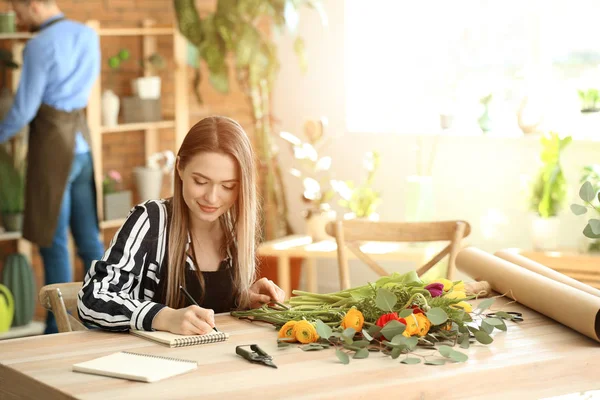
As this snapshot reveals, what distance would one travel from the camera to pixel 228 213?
8.25 feet

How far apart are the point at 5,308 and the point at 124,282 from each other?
2.69 meters

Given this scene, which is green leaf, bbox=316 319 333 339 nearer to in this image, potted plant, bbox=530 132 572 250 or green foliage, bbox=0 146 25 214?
potted plant, bbox=530 132 572 250

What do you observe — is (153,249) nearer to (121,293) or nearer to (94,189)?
(121,293)

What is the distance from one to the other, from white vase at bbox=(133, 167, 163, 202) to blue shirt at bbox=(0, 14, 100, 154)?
705 millimetres

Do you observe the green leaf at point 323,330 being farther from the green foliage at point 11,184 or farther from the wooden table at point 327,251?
the green foliage at point 11,184

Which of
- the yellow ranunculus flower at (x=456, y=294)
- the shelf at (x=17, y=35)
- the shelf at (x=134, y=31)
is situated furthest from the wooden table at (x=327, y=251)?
the yellow ranunculus flower at (x=456, y=294)

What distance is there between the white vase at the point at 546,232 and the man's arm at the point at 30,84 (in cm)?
234

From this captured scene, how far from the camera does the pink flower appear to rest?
2.23m

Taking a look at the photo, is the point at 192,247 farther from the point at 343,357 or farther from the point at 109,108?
the point at 109,108

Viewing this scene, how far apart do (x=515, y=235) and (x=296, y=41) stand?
1601 millimetres

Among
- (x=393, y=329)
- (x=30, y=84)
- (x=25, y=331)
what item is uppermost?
(x=30, y=84)

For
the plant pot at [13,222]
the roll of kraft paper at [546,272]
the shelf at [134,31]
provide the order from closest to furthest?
1. the roll of kraft paper at [546,272]
2. the plant pot at [13,222]
3. the shelf at [134,31]

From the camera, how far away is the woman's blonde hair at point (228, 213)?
2.39m

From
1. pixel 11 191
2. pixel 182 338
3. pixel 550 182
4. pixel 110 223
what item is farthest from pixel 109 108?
pixel 182 338
